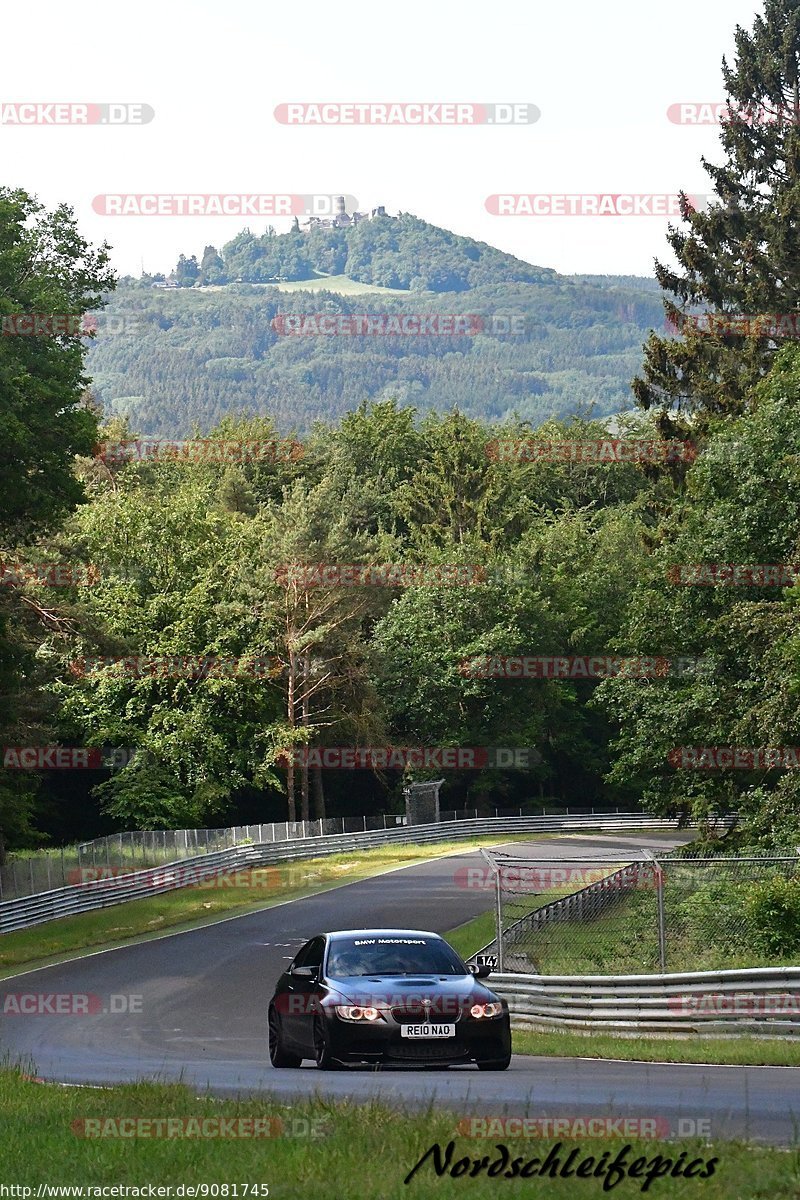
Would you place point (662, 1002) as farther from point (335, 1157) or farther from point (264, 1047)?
point (335, 1157)

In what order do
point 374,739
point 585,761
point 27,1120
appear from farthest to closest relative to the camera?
1. point 585,761
2. point 374,739
3. point 27,1120

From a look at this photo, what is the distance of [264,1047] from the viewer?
68.6 ft

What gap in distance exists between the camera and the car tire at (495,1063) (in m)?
15.3

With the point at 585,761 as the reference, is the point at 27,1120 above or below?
above

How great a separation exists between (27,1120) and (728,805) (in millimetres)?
34478

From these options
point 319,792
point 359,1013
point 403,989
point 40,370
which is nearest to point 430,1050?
point 403,989

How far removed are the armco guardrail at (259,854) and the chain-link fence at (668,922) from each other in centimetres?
1859

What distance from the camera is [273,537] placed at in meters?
75.8

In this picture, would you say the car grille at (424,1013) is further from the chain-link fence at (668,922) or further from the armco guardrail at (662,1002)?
the chain-link fence at (668,922)

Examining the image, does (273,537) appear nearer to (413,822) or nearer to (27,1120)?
(413,822)

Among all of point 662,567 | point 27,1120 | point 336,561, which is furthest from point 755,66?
point 27,1120

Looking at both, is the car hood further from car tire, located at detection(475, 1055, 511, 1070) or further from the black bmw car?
car tire, located at detection(475, 1055, 511, 1070)

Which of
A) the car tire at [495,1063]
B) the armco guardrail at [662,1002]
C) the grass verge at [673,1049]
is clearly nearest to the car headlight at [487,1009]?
the car tire at [495,1063]

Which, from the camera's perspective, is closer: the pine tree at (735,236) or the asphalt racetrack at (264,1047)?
the asphalt racetrack at (264,1047)
